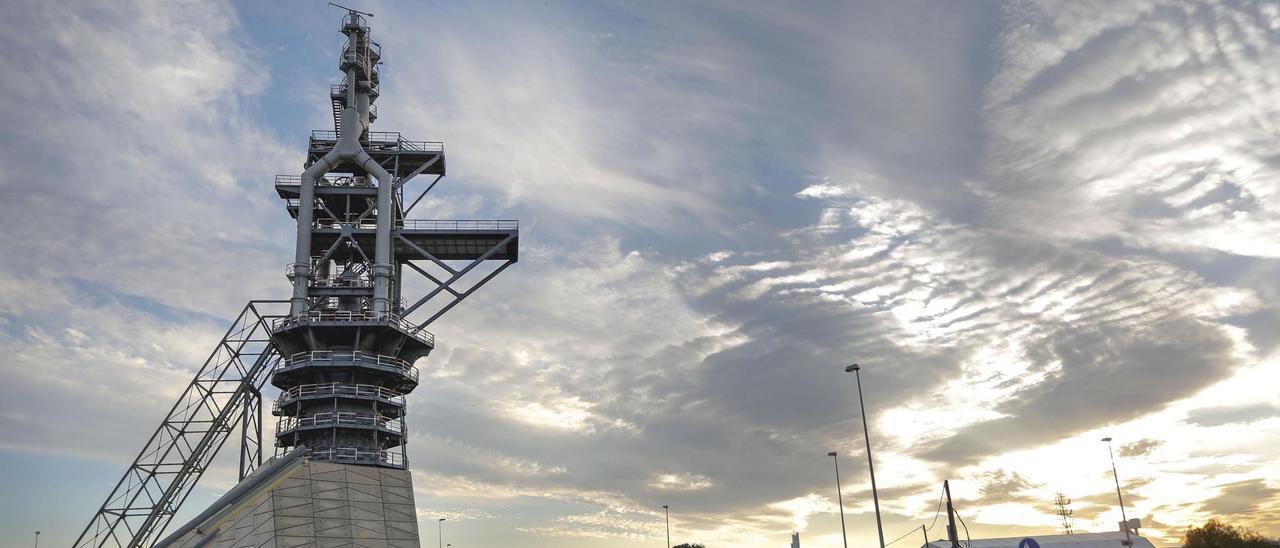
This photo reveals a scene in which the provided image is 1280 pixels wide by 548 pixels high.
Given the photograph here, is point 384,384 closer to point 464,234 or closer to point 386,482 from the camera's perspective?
point 386,482

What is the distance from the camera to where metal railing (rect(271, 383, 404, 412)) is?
208 feet

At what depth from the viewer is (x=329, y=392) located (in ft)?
208

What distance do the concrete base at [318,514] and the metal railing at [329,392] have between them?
543 centimetres

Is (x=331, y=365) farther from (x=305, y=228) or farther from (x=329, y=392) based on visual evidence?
(x=305, y=228)

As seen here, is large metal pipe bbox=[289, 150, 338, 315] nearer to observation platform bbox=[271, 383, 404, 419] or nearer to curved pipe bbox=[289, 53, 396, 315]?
curved pipe bbox=[289, 53, 396, 315]

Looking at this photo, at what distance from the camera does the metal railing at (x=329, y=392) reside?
208 feet

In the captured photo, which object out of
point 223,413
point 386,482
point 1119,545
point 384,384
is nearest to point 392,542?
point 386,482

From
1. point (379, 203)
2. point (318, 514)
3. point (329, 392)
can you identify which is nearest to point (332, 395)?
point (329, 392)

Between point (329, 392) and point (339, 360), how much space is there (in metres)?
2.42

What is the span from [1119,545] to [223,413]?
90.9m

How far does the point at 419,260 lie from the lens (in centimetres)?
7625

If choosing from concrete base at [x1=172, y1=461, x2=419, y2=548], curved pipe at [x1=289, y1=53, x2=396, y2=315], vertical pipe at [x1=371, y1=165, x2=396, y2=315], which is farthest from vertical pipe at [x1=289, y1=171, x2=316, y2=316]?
concrete base at [x1=172, y1=461, x2=419, y2=548]

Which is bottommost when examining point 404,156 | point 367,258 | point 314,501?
point 314,501

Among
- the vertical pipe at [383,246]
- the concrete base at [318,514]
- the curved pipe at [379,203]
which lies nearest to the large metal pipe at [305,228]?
the curved pipe at [379,203]
